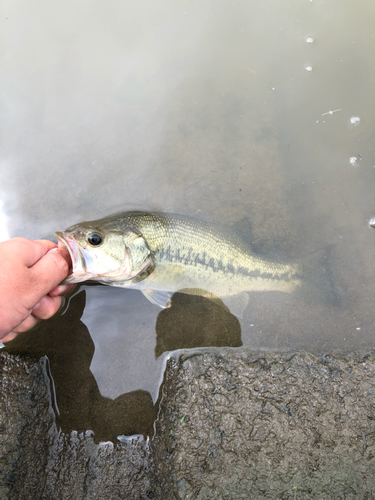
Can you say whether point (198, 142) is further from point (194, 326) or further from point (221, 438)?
point (221, 438)

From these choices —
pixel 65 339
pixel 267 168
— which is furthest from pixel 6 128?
pixel 267 168

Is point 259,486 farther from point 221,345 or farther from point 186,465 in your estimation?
point 221,345

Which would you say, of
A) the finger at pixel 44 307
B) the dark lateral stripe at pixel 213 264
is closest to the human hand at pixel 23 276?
the finger at pixel 44 307

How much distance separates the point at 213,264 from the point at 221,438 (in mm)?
1510

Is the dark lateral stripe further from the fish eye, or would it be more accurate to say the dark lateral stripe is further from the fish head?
the fish eye

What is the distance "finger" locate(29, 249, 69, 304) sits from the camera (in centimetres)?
194

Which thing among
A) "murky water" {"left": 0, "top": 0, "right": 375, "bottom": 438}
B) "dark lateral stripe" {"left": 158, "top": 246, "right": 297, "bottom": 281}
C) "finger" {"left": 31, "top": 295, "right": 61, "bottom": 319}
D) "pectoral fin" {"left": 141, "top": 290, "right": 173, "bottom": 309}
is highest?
"murky water" {"left": 0, "top": 0, "right": 375, "bottom": 438}

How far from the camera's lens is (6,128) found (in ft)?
10.9

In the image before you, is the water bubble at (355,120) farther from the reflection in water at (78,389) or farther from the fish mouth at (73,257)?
the reflection in water at (78,389)

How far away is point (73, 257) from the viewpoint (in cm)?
233

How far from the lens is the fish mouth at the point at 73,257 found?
2301 mm

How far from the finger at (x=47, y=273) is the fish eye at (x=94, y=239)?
0.99ft

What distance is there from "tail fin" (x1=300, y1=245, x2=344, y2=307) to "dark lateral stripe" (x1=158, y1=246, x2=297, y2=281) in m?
0.16

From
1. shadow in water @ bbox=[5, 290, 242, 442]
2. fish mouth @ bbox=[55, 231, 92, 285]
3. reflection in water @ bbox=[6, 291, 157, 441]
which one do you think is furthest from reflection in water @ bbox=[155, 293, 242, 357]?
fish mouth @ bbox=[55, 231, 92, 285]
